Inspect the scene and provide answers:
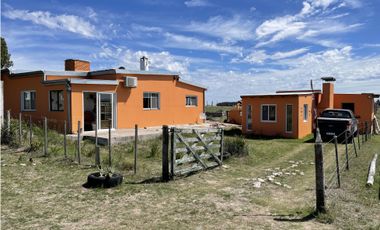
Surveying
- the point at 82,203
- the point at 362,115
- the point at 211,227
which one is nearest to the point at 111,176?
the point at 82,203

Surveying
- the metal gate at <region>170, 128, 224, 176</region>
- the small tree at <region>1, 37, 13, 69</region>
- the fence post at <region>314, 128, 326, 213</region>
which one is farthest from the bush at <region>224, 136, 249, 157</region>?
the small tree at <region>1, 37, 13, 69</region>

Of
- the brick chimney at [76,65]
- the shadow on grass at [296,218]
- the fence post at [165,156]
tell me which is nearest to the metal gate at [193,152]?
the fence post at [165,156]

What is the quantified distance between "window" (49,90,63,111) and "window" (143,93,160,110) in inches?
207

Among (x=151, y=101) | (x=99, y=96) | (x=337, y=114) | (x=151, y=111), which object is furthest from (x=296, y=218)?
(x=151, y=101)

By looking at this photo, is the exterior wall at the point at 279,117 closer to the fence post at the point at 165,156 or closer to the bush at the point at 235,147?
the bush at the point at 235,147

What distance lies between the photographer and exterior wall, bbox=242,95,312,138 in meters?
21.1

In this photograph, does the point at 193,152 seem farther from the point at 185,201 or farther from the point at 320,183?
the point at 320,183

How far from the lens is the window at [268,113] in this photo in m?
22.1

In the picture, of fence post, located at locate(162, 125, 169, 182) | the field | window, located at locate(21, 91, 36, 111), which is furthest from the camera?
window, located at locate(21, 91, 36, 111)

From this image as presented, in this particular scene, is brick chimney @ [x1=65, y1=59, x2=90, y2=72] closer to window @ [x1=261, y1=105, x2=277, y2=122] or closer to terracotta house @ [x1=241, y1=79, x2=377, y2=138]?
terracotta house @ [x1=241, y1=79, x2=377, y2=138]

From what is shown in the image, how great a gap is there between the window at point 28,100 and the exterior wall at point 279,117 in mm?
13085

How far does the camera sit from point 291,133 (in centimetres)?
2139

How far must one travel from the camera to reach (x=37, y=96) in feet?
64.3

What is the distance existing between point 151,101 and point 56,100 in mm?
5858
